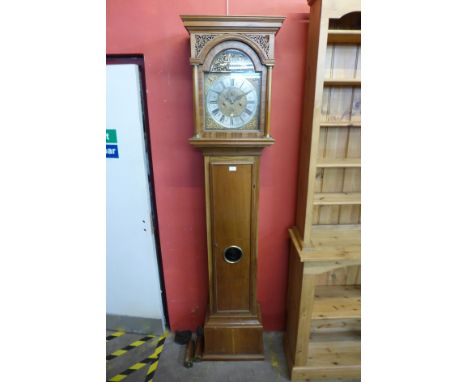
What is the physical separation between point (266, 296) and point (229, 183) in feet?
3.49

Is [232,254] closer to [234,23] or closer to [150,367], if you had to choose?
[150,367]

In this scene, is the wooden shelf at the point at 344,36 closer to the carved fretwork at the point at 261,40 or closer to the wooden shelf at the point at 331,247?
the carved fretwork at the point at 261,40

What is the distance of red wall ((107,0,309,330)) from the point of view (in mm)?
1578

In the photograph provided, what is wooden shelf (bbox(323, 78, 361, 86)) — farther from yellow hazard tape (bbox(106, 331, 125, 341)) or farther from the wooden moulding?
yellow hazard tape (bbox(106, 331, 125, 341))

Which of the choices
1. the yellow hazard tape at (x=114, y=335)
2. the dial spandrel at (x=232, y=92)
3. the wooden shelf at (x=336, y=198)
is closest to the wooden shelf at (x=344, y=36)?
the dial spandrel at (x=232, y=92)

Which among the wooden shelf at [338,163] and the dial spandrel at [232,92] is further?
the wooden shelf at [338,163]

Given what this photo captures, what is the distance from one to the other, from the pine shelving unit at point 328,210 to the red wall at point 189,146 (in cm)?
13

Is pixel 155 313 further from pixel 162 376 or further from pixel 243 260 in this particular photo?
pixel 243 260

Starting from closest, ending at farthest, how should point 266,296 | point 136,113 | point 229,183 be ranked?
point 229,183 → point 136,113 → point 266,296

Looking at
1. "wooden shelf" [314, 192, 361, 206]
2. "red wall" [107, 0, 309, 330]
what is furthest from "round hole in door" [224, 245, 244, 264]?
"wooden shelf" [314, 192, 361, 206]

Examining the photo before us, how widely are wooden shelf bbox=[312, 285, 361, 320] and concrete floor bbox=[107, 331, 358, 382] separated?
0.54m

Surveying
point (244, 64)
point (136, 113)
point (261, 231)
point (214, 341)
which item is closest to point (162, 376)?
point (214, 341)

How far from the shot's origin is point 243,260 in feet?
5.81

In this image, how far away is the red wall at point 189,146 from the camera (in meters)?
1.58
